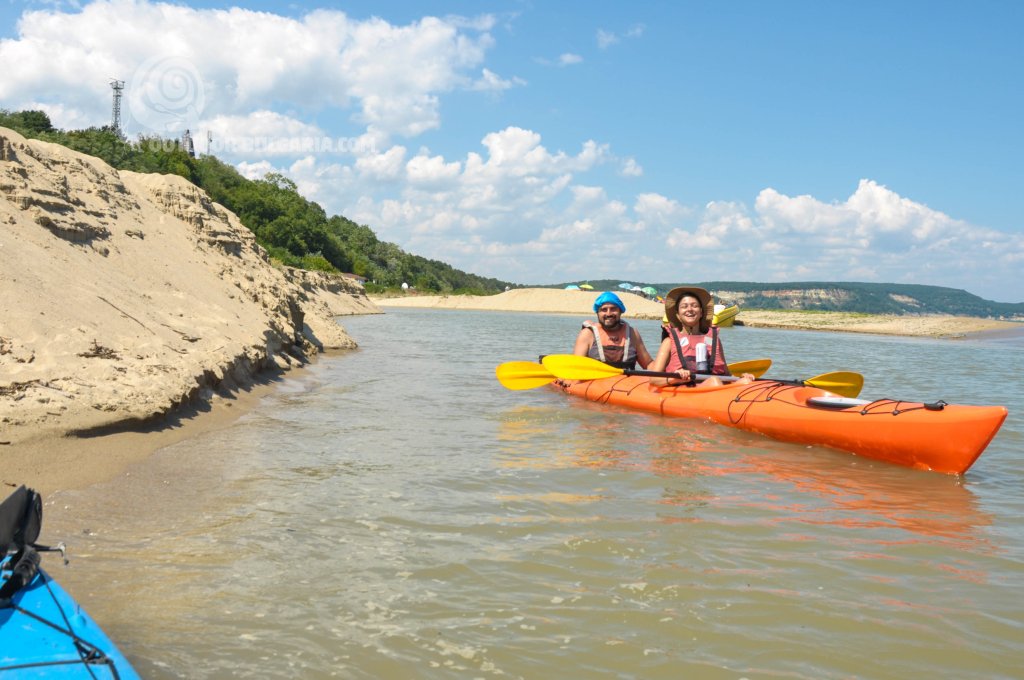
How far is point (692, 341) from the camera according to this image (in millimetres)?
8508

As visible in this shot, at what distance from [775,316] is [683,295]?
43873 mm

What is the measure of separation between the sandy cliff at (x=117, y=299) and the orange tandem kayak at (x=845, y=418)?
4869mm

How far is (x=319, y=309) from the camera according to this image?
52.9 ft

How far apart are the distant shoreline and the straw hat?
107 ft

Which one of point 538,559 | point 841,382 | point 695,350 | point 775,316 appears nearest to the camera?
point 538,559

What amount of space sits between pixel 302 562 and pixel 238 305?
6899 millimetres

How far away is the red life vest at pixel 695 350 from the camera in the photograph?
8.42 m

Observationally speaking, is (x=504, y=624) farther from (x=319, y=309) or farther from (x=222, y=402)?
(x=319, y=309)

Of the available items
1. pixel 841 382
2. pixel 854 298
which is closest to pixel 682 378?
pixel 841 382

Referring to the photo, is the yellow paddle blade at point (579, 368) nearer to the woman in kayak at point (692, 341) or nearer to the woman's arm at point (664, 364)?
the woman's arm at point (664, 364)

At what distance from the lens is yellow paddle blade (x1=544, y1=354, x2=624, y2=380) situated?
925cm

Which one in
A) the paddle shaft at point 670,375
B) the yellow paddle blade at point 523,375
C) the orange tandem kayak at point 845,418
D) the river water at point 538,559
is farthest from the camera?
the yellow paddle blade at point 523,375

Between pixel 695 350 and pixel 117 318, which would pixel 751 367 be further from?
pixel 117 318

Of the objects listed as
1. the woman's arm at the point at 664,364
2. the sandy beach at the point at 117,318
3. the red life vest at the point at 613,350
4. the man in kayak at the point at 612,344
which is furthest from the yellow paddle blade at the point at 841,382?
the sandy beach at the point at 117,318
